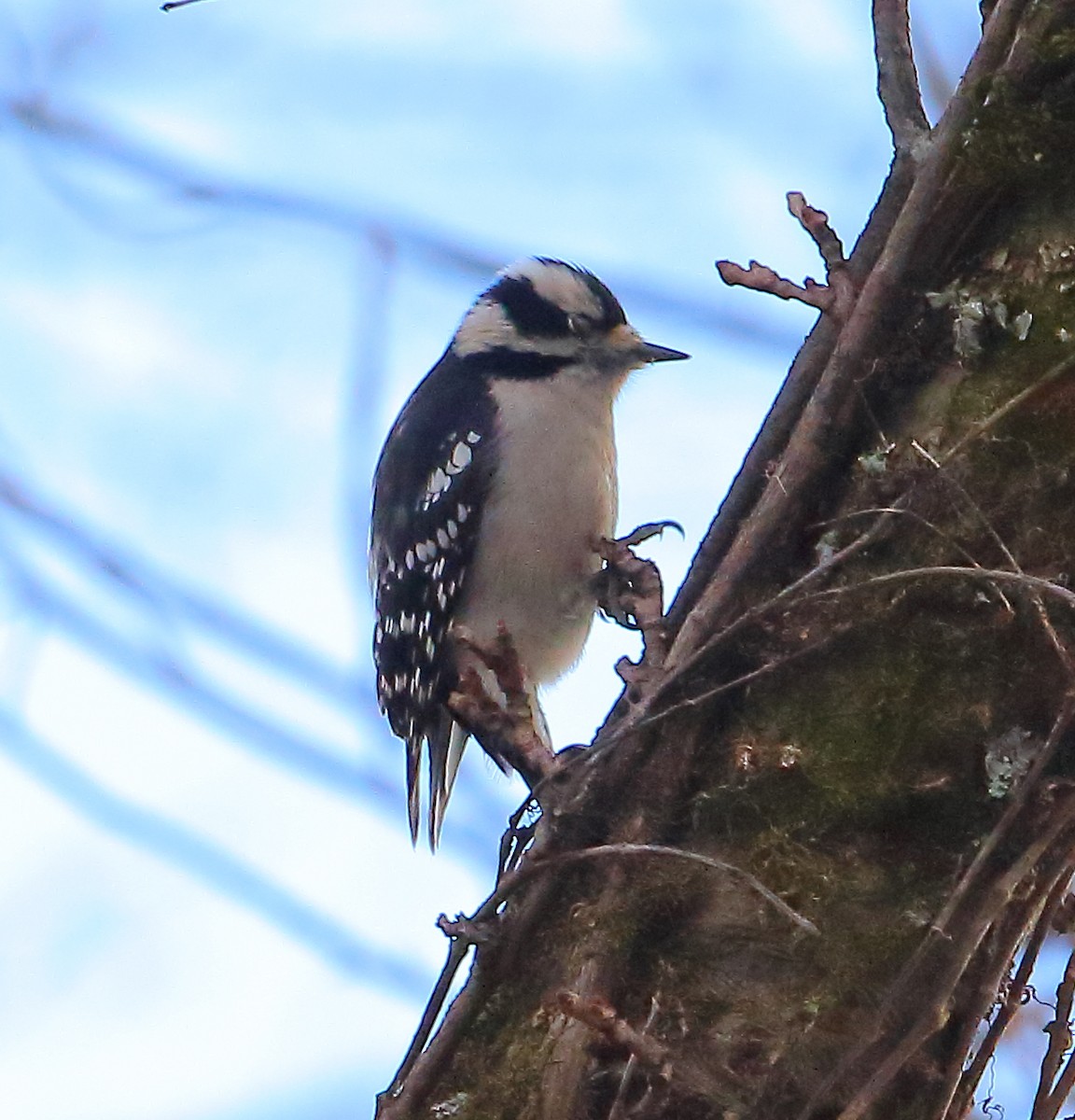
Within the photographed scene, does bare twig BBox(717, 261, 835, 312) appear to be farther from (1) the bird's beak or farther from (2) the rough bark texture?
(1) the bird's beak

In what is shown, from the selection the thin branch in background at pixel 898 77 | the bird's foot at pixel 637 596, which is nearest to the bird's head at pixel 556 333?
the bird's foot at pixel 637 596

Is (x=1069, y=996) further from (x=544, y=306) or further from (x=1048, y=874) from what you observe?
(x=544, y=306)

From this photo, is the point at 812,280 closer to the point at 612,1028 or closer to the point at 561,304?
the point at 612,1028

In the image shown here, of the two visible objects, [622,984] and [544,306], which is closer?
[622,984]

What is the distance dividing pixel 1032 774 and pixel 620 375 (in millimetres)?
2455

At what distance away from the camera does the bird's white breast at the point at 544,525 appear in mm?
3834

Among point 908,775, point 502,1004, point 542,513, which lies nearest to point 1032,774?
point 908,775

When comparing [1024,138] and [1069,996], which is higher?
[1024,138]

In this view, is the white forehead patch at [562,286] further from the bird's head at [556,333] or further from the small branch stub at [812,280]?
the small branch stub at [812,280]

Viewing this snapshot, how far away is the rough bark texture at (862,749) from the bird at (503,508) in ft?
5.40

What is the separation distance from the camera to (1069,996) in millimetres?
2008

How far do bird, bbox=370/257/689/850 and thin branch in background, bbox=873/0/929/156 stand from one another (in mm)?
1495

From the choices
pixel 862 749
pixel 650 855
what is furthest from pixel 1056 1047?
pixel 650 855

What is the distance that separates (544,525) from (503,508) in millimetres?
123
